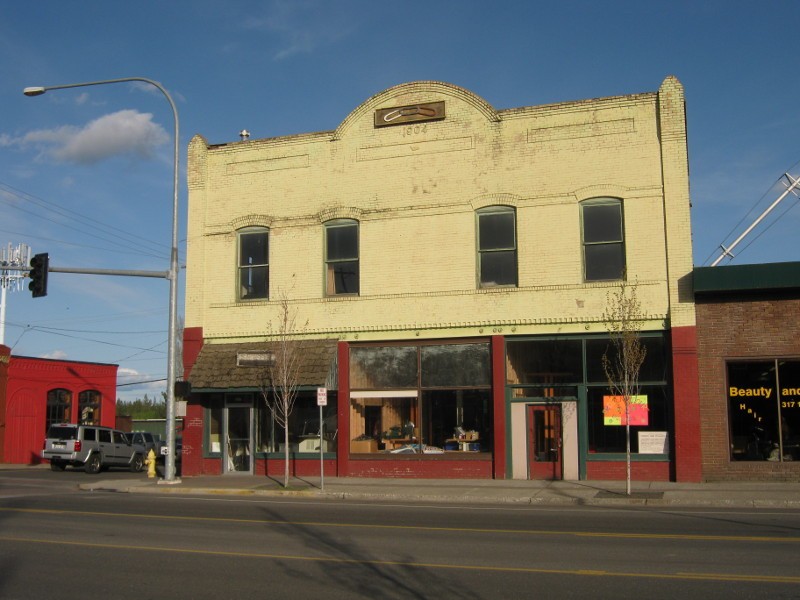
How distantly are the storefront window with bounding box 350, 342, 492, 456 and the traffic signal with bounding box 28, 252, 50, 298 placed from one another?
343 inches

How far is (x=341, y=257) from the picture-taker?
83.4 ft

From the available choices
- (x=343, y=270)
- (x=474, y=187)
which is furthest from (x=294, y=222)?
(x=474, y=187)

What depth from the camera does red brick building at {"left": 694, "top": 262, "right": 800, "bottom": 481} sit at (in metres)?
21.0

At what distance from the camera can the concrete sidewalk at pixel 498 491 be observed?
1822 cm

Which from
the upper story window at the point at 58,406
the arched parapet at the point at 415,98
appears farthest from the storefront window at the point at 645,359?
the upper story window at the point at 58,406

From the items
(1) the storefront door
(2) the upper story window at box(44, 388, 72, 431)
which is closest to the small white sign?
(1) the storefront door

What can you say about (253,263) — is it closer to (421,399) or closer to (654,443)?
(421,399)

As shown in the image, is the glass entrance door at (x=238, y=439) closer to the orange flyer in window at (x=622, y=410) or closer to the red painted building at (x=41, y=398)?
the orange flyer in window at (x=622, y=410)

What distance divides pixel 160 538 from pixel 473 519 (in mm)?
5498

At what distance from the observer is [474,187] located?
2403cm

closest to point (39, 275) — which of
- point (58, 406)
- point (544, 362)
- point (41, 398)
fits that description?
point (544, 362)

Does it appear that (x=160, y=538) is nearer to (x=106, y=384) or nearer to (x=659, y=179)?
(x=659, y=179)

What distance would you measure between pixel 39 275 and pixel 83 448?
1120 cm

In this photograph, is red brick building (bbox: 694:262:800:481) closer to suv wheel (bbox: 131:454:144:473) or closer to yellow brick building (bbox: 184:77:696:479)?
yellow brick building (bbox: 184:77:696:479)
